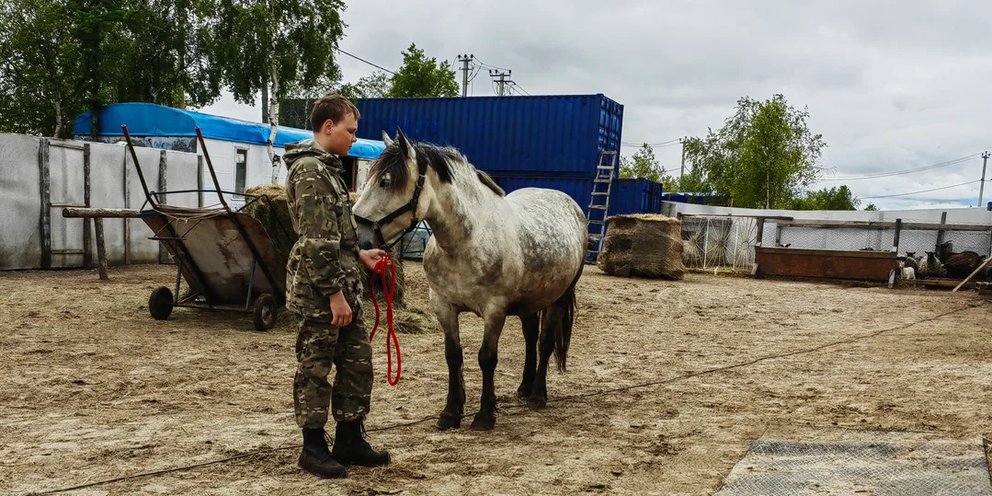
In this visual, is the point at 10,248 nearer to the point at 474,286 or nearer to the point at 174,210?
the point at 174,210

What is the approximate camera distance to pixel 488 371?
14.5 ft

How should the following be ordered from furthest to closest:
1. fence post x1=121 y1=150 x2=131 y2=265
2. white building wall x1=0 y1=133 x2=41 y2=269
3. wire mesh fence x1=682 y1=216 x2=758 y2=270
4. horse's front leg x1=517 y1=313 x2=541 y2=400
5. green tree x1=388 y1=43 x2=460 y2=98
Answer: green tree x1=388 y1=43 x2=460 y2=98 → wire mesh fence x1=682 y1=216 x2=758 y2=270 → fence post x1=121 y1=150 x2=131 y2=265 → white building wall x1=0 y1=133 x2=41 y2=269 → horse's front leg x1=517 y1=313 x2=541 y2=400

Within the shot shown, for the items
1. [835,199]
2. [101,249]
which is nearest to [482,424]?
[101,249]

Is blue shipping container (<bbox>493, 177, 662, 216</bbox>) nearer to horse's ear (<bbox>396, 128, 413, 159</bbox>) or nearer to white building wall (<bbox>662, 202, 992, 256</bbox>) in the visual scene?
white building wall (<bbox>662, 202, 992, 256</bbox>)

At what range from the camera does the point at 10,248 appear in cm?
1117

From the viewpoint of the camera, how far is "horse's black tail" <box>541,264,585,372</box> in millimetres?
5457

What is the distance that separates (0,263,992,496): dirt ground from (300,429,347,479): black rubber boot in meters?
0.05

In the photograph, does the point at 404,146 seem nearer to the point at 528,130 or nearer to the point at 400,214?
the point at 400,214

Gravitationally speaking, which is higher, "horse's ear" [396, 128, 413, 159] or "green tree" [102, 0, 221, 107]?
"green tree" [102, 0, 221, 107]

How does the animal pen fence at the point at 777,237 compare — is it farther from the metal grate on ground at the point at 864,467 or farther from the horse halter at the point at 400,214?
the horse halter at the point at 400,214

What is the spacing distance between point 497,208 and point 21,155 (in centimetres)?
998

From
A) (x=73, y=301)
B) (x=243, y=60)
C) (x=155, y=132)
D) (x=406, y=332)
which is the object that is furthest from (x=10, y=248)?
(x=243, y=60)

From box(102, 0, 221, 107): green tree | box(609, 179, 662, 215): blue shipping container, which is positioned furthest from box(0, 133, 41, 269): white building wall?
box(609, 179, 662, 215): blue shipping container

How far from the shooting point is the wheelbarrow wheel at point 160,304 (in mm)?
7859
